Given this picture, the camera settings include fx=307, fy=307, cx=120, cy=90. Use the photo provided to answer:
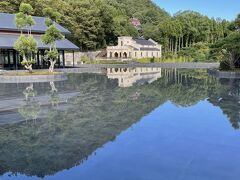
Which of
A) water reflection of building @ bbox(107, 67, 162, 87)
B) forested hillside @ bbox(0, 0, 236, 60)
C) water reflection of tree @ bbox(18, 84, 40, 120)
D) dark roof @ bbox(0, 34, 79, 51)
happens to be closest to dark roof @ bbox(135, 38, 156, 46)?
forested hillside @ bbox(0, 0, 236, 60)

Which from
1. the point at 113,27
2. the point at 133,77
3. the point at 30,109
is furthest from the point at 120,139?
the point at 113,27

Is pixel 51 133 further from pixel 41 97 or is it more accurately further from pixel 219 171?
pixel 41 97

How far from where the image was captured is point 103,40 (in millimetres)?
54344

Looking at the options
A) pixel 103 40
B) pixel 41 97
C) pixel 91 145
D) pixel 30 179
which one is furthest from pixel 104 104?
pixel 103 40

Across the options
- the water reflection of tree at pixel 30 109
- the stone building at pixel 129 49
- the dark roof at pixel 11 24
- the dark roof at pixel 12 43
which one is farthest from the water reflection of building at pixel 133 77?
the stone building at pixel 129 49

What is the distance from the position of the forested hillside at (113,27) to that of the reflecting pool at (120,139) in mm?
29014

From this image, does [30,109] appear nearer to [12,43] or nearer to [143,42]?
[12,43]

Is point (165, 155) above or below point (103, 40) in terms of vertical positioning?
below

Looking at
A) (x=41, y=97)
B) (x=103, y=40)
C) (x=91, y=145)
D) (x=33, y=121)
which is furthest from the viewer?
(x=103, y=40)

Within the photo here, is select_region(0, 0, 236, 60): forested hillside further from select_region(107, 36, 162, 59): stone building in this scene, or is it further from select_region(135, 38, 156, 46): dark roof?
select_region(135, 38, 156, 46): dark roof

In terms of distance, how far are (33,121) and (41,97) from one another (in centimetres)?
395

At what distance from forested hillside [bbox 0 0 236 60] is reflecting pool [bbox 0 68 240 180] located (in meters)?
29.0

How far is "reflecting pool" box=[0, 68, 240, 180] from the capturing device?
14.0 ft

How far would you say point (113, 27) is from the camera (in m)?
54.5
